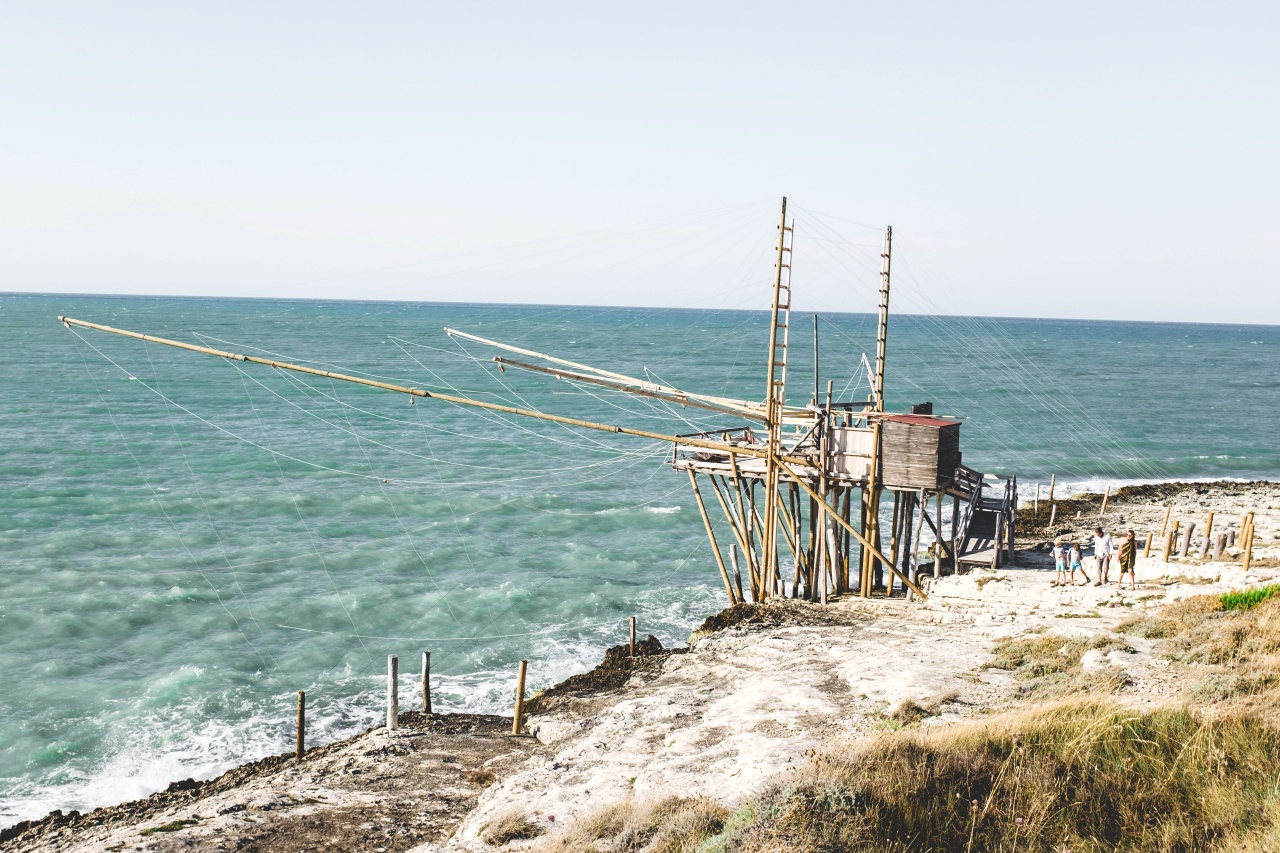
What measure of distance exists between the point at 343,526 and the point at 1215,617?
3023cm

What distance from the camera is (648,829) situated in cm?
1148

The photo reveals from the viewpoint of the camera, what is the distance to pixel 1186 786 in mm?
10750

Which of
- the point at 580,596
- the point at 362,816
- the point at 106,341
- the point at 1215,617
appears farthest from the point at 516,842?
the point at 106,341

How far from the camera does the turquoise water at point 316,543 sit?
890 inches

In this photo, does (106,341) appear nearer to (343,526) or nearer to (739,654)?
(343,526)

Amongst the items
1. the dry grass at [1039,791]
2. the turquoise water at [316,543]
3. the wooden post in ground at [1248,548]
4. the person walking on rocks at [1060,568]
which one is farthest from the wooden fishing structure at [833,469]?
the dry grass at [1039,791]

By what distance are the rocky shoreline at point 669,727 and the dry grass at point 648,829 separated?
1.49ft

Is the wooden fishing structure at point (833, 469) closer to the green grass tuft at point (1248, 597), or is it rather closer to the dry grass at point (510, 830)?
the green grass tuft at point (1248, 597)

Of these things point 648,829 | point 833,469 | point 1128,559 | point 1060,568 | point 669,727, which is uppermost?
point 833,469

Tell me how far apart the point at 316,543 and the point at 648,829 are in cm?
2662

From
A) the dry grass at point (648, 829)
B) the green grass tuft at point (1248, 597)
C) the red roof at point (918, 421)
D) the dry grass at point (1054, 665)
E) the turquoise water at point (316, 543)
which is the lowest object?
the turquoise water at point (316, 543)

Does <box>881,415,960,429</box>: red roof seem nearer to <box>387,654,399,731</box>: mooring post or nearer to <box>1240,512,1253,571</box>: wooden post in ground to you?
<box>1240,512,1253,571</box>: wooden post in ground

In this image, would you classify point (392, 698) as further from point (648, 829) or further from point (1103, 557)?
point (1103, 557)

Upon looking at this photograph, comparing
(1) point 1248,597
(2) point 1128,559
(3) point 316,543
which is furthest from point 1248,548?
(3) point 316,543
